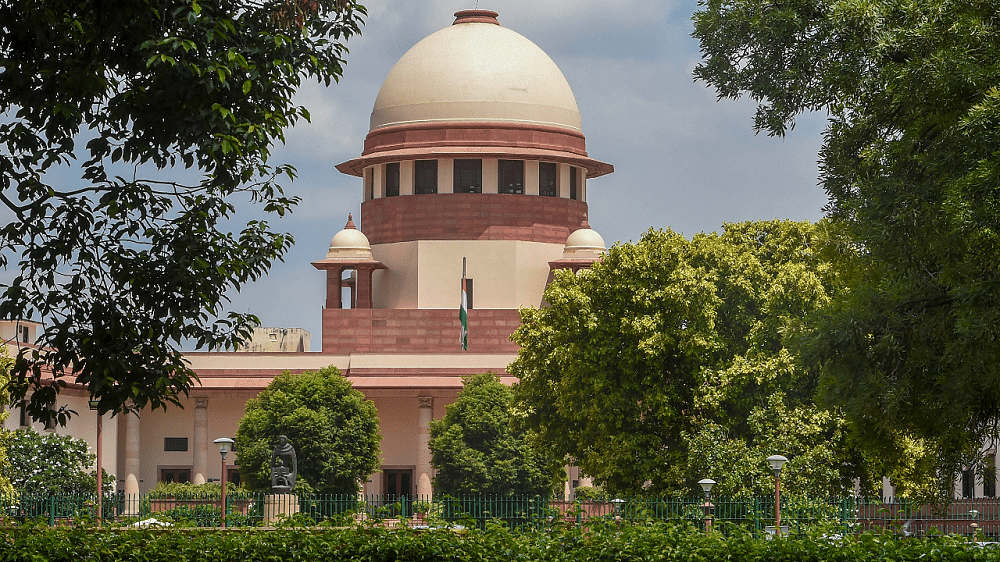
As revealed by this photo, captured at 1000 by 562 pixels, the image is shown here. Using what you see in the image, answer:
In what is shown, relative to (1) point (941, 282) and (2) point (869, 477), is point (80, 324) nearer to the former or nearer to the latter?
(1) point (941, 282)

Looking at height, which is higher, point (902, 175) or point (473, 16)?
point (473, 16)

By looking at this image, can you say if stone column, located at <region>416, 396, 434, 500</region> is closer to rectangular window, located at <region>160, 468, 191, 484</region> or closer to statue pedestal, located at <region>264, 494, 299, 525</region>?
rectangular window, located at <region>160, 468, 191, 484</region>

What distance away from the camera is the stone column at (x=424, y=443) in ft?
188

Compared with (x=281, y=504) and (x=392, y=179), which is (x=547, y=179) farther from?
(x=281, y=504)

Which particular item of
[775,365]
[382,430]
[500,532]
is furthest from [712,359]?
[382,430]

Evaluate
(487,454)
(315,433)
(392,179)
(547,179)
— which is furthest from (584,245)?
(315,433)

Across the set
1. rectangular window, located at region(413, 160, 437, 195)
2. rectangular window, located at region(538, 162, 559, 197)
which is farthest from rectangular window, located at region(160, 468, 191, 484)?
rectangular window, located at region(538, 162, 559, 197)

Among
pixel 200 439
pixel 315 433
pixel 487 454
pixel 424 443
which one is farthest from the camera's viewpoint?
Result: pixel 200 439

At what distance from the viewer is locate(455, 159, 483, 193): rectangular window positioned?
6288 centimetres

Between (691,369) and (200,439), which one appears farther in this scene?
(200,439)

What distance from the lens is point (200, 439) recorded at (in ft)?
193

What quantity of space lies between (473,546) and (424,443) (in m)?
45.1

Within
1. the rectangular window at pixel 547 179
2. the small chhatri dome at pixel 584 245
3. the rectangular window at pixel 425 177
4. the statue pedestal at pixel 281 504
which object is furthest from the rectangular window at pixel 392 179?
the statue pedestal at pixel 281 504

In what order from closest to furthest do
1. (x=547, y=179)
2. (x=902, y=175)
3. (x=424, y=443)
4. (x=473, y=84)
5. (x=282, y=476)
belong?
(x=902, y=175), (x=282, y=476), (x=424, y=443), (x=473, y=84), (x=547, y=179)
